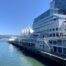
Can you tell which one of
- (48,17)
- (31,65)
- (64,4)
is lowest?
(31,65)

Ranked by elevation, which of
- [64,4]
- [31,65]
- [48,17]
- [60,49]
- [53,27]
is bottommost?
[31,65]

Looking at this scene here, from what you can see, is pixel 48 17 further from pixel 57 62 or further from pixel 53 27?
pixel 57 62

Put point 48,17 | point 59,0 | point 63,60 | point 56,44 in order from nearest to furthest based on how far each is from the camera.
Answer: point 63,60
point 56,44
point 48,17
point 59,0

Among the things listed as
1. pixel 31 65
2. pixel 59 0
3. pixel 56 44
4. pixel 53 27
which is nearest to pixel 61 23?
pixel 53 27

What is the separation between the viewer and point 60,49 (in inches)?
1742

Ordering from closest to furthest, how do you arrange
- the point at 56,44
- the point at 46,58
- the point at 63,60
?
the point at 63,60 → the point at 46,58 → the point at 56,44

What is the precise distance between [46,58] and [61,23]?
1410 centimetres

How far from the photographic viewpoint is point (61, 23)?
52750 mm

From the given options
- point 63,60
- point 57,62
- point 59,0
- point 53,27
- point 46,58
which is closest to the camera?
point 63,60

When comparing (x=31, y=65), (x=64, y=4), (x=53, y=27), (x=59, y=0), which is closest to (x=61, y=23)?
(x=53, y=27)

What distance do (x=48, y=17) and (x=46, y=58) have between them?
30.7 metres

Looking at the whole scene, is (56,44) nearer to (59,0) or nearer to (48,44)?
(48,44)

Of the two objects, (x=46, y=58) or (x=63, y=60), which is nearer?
(x=63, y=60)

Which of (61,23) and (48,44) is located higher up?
(61,23)
